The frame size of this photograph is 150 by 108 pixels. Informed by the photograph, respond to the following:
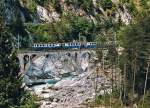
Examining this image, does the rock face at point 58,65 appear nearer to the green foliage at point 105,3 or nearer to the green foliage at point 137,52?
the green foliage at point 105,3

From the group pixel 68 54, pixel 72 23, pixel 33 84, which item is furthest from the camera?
pixel 72 23

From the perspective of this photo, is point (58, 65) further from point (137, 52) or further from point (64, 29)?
point (137, 52)

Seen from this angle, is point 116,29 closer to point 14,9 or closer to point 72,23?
point 72,23

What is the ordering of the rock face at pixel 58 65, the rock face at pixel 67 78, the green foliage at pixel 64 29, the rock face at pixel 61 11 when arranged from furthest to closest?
the rock face at pixel 61 11 → the green foliage at pixel 64 29 → the rock face at pixel 58 65 → the rock face at pixel 67 78

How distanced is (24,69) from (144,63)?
51.4m

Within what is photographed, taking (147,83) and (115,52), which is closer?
(147,83)

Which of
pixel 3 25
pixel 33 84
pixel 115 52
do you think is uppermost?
pixel 3 25

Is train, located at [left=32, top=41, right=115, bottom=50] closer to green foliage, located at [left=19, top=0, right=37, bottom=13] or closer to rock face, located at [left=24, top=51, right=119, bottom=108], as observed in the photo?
rock face, located at [left=24, top=51, right=119, bottom=108]

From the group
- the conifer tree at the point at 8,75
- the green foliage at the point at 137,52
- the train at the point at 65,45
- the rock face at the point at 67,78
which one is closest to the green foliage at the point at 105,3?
the train at the point at 65,45

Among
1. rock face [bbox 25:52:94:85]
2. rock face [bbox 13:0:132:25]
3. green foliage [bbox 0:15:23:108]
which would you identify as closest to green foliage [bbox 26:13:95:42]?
rock face [bbox 13:0:132:25]

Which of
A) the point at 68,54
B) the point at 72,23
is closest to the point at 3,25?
the point at 68,54

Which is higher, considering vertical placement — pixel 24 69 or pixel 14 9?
pixel 14 9

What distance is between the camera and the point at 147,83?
10481 cm

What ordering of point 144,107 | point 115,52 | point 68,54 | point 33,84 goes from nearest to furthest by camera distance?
point 144,107
point 115,52
point 33,84
point 68,54
